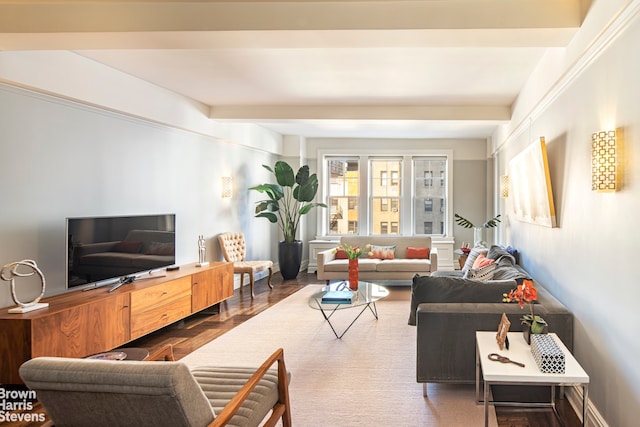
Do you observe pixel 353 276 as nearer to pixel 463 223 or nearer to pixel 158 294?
pixel 158 294

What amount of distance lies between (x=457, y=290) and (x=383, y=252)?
4.05 m

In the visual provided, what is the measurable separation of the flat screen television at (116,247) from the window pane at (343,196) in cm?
454

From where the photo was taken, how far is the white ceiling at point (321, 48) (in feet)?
8.61

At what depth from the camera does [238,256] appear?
650 centimetres

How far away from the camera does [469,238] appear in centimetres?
850

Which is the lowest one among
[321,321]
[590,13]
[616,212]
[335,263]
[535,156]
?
[321,321]

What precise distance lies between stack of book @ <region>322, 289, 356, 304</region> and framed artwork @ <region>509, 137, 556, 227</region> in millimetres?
1929

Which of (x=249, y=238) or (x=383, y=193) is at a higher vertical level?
(x=383, y=193)

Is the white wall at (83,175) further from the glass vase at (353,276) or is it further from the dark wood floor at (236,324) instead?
the glass vase at (353,276)

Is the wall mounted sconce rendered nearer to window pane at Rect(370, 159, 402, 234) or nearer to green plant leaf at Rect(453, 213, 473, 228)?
window pane at Rect(370, 159, 402, 234)

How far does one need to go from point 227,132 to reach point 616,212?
5.26m

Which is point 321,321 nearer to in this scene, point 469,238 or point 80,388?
point 80,388

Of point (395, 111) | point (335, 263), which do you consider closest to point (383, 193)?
point (335, 263)

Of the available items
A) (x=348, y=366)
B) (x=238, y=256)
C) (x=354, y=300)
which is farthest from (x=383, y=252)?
(x=348, y=366)
